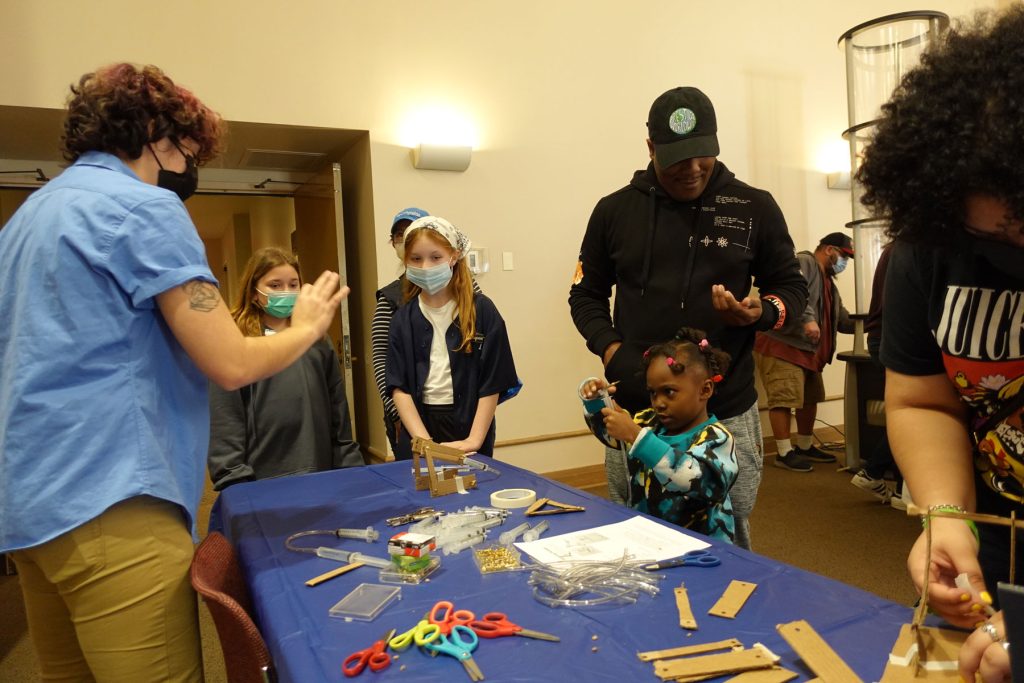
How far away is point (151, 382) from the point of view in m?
1.13

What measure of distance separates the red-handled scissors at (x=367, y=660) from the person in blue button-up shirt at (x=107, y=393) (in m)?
0.43

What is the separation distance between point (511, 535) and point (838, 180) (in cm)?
495

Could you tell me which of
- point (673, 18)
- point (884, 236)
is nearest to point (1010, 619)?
point (884, 236)

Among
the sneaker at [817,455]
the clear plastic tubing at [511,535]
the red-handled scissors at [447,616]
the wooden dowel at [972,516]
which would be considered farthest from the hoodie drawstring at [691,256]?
the sneaker at [817,455]

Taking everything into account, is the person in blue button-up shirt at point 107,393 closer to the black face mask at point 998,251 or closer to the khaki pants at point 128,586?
the khaki pants at point 128,586

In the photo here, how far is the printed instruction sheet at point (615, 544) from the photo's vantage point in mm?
1192

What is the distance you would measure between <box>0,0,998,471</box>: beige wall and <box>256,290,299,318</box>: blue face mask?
74.5 inches

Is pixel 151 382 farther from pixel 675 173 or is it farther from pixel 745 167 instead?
pixel 745 167

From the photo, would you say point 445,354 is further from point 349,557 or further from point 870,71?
point 870,71

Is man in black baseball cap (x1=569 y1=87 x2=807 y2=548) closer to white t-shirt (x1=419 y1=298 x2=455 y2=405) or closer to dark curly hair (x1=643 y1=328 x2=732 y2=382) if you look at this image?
dark curly hair (x1=643 y1=328 x2=732 y2=382)

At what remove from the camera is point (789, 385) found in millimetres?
4648

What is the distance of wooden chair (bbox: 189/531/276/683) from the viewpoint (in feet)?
3.23

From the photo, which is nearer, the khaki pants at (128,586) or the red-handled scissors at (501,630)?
the red-handled scissors at (501,630)

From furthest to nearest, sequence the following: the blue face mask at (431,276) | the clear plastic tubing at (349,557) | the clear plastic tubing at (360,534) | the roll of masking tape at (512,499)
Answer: the blue face mask at (431,276)
the roll of masking tape at (512,499)
the clear plastic tubing at (360,534)
the clear plastic tubing at (349,557)
